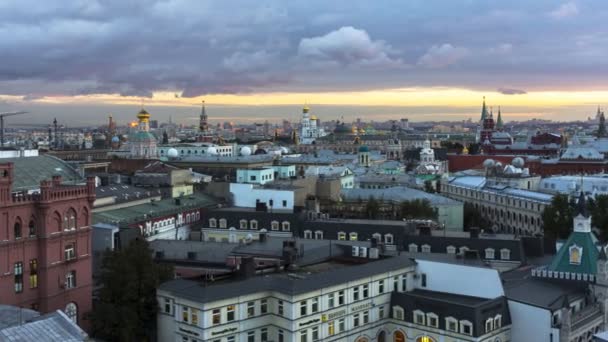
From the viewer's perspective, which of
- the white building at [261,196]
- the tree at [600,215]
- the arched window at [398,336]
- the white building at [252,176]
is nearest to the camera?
the arched window at [398,336]

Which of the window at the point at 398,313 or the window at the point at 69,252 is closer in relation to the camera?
the window at the point at 398,313

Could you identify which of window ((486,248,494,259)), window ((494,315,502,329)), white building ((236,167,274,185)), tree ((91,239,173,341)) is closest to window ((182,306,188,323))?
tree ((91,239,173,341))

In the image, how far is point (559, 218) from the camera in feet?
309

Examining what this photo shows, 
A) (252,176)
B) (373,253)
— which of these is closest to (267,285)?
(373,253)

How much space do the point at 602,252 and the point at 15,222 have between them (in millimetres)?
43994

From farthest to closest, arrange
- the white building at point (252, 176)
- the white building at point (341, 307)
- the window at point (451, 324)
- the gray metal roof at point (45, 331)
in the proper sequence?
the white building at point (252, 176) < the window at point (451, 324) < the white building at point (341, 307) < the gray metal roof at point (45, 331)

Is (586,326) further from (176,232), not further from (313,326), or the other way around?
(176,232)

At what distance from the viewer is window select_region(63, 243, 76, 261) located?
5797 cm

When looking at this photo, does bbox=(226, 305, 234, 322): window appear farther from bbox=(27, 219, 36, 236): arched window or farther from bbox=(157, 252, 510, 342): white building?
bbox=(27, 219, 36, 236): arched window

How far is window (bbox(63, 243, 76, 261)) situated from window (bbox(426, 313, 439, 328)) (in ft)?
91.4

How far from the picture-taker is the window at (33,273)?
55625mm

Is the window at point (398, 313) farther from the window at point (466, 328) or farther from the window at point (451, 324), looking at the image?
the window at point (466, 328)

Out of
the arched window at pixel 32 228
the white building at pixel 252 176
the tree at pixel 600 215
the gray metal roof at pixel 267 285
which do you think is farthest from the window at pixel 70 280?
the white building at pixel 252 176

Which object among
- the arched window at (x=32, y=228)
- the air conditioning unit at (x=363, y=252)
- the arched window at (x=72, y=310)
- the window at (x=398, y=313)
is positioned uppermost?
the arched window at (x=32, y=228)
